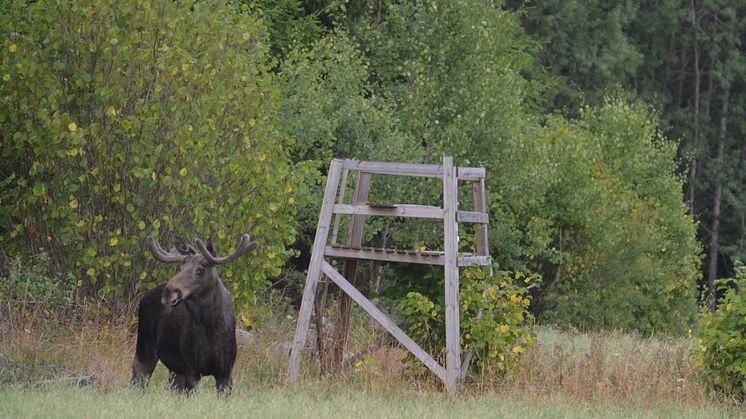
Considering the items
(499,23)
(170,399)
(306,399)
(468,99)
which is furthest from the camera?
(499,23)

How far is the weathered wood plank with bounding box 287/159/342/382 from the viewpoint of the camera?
12957mm

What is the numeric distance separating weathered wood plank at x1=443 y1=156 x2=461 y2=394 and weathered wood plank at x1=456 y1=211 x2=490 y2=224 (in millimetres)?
136

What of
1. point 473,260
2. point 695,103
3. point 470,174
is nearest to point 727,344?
point 473,260

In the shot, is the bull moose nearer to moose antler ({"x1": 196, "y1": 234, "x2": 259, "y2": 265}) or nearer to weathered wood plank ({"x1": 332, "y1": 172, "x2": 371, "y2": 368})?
moose antler ({"x1": 196, "y1": 234, "x2": 259, "y2": 265})

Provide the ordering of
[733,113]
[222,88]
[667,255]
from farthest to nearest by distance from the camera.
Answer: [733,113]
[667,255]
[222,88]

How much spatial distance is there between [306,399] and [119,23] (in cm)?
591

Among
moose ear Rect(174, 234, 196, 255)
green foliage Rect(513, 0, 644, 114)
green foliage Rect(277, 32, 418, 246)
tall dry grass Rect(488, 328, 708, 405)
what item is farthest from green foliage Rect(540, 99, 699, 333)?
moose ear Rect(174, 234, 196, 255)

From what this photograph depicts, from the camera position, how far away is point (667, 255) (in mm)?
35156

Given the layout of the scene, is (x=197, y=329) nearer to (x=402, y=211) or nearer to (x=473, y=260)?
(x=402, y=211)

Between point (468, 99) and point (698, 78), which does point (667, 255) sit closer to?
point (468, 99)

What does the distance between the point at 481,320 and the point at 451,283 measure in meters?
0.55

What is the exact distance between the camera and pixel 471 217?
12.9 m

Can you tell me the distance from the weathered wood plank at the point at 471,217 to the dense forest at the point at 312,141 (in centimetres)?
81

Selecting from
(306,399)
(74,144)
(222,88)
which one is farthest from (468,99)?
(306,399)
